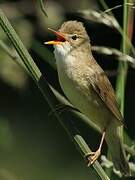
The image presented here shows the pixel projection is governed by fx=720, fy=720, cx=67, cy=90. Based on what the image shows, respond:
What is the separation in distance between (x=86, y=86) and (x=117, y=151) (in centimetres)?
35

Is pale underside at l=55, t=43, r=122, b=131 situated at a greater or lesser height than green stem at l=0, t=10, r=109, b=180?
lesser

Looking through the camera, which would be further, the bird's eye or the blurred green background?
the blurred green background

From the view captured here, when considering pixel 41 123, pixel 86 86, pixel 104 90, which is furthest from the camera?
pixel 41 123

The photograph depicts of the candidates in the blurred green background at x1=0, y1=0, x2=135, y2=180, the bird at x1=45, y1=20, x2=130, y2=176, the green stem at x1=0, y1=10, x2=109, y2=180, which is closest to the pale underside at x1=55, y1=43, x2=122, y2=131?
the bird at x1=45, y1=20, x2=130, y2=176

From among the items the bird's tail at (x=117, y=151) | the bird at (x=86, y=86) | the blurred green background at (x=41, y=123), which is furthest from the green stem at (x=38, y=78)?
the blurred green background at (x=41, y=123)

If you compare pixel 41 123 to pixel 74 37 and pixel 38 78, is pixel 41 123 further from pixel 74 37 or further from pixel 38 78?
pixel 38 78

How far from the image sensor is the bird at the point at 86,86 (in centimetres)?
286

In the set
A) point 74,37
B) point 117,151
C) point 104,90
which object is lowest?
point 117,151

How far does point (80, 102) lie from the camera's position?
114 inches

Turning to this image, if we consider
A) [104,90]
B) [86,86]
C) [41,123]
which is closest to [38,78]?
[86,86]

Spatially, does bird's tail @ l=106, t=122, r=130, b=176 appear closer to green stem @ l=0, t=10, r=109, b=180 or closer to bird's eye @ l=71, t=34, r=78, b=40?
bird's eye @ l=71, t=34, r=78, b=40

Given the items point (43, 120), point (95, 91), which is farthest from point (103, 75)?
point (43, 120)

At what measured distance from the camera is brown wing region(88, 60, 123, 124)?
9.98 feet

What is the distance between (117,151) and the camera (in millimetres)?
3135
